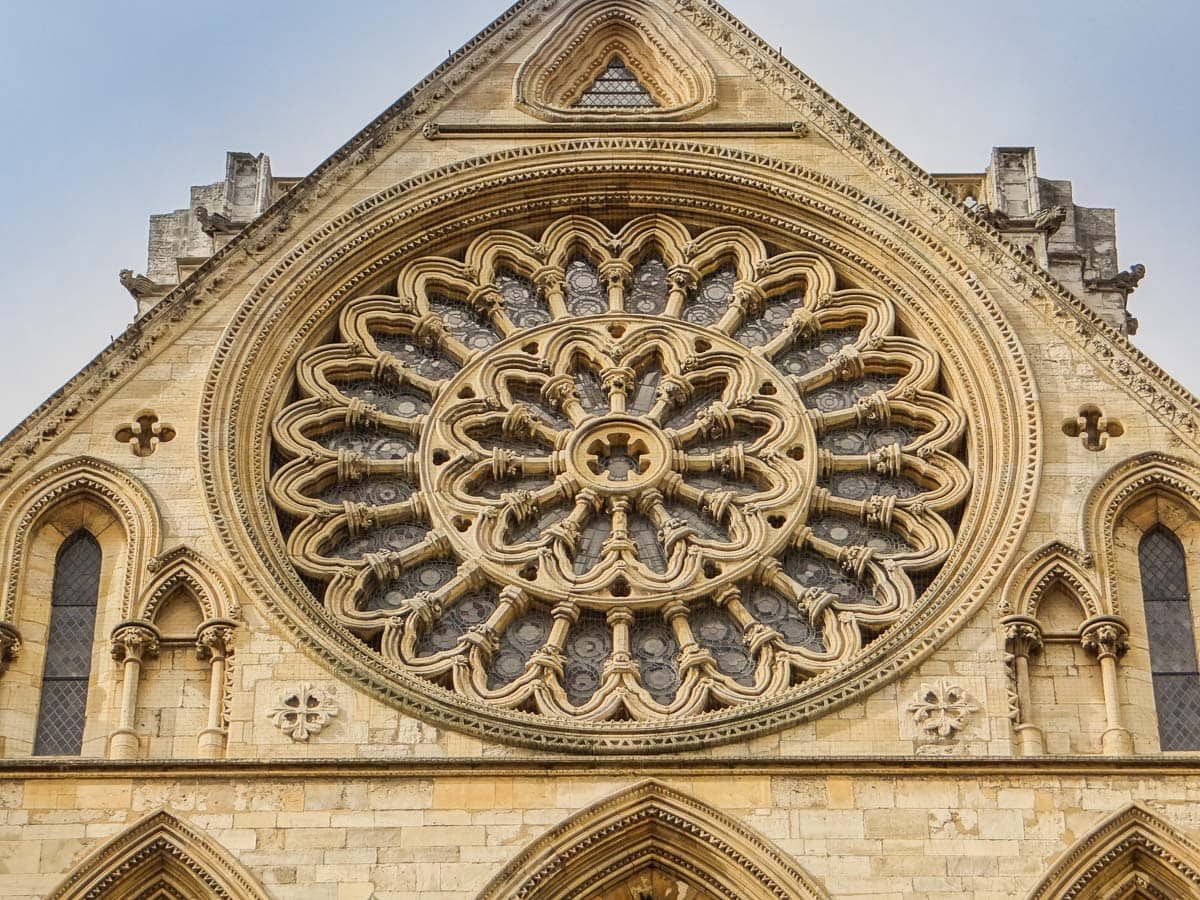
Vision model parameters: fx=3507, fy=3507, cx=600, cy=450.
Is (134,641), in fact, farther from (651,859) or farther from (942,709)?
(942,709)

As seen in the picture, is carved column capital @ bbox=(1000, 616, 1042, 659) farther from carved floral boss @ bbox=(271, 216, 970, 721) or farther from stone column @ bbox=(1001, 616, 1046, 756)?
carved floral boss @ bbox=(271, 216, 970, 721)

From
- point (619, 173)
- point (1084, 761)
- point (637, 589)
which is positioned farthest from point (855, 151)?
point (1084, 761)

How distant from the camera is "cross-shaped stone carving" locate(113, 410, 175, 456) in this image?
85.3 ft

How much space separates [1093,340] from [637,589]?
161 inches

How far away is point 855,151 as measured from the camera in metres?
28.0

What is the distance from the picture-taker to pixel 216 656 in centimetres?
2469

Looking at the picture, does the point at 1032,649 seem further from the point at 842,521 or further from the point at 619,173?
the point at 619,173

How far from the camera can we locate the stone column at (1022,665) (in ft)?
79.5

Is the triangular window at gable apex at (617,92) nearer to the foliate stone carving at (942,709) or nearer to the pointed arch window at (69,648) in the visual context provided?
the pointed arch window at (69,648)

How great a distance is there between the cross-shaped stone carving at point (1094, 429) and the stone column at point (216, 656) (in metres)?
6.39

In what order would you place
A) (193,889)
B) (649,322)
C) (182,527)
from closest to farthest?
(193,889), (182,527), (649,322)

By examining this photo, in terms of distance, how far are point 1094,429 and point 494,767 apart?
5.46 meters

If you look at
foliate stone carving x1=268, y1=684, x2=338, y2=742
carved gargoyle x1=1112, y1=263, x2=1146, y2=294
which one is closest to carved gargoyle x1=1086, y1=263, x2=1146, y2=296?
carved gargoyle x1=1112, y1=263, x2=1146, y2=294

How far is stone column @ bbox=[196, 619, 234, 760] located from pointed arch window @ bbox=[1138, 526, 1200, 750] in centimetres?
655
